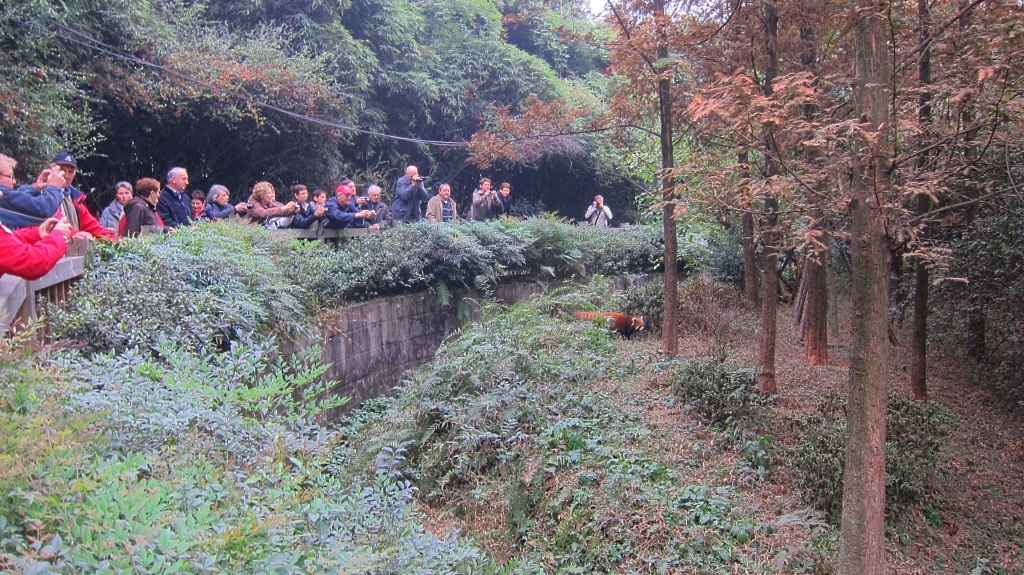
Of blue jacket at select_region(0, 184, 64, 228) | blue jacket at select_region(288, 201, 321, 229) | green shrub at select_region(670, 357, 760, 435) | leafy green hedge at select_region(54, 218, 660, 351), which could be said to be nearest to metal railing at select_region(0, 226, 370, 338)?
leafy green hedge at select_region(54, 218, 660, 351)

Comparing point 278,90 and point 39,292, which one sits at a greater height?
point 278,90

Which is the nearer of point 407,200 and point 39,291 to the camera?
point 39,291

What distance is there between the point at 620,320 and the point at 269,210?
218 inches

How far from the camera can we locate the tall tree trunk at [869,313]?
4250 millimetres

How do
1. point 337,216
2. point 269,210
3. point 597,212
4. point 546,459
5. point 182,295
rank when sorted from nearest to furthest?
point 182,295
point 546,459
point 269,210
point 337,216
point 597,212

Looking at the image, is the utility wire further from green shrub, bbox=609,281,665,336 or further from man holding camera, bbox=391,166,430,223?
green shrub, bbox=609,281,665,336

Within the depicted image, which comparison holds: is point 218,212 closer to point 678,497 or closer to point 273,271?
point 273,271

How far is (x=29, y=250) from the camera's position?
4230 millimetres

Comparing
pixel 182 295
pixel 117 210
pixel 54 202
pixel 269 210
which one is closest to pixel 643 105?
pixel 269 210

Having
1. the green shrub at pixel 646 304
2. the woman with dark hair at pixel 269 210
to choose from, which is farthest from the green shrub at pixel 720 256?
the woman with dark hair at pixel 269 210

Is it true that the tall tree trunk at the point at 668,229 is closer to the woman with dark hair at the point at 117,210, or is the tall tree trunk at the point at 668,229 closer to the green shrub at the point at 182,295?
the green shrub at the point at 182,295

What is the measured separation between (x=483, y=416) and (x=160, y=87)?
9.89m

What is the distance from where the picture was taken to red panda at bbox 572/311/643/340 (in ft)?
37.4

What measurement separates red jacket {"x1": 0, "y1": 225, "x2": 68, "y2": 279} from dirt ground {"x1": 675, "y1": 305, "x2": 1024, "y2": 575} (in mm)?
5185
